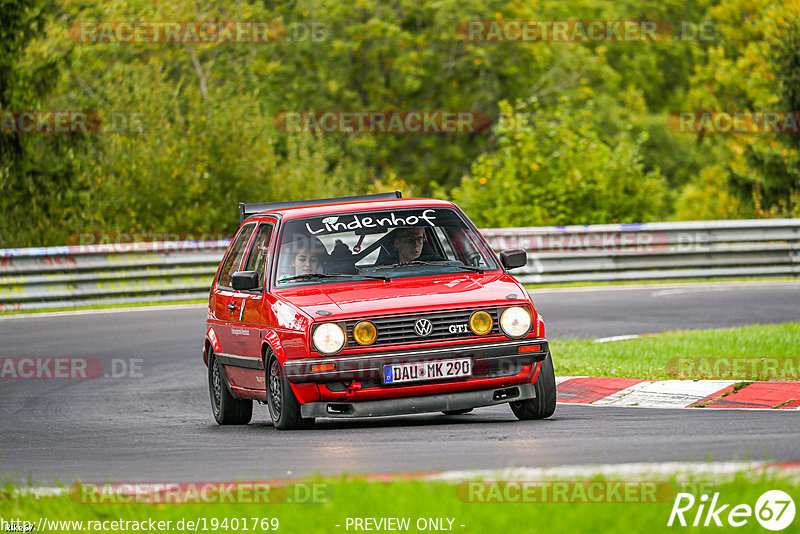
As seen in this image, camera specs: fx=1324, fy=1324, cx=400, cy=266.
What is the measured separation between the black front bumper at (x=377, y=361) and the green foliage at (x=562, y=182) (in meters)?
19.2

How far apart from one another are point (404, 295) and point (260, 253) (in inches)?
69.5

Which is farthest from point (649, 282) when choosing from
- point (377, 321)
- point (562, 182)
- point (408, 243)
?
point (377, 321)

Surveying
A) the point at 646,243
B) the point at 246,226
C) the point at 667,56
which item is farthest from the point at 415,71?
the point at 246,226

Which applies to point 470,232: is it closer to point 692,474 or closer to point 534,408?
point 534,408

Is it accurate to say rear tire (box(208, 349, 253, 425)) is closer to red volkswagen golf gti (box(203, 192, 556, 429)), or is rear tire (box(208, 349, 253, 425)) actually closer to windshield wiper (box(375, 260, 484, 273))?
red volkswagen golf gti (box(203, 192, 556, 429))

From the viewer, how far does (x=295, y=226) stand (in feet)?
32.7

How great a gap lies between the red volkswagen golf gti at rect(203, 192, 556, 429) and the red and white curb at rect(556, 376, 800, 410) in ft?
4.40

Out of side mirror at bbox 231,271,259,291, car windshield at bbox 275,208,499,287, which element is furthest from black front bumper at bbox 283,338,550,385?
side mirror at bbox 231,271,259,291

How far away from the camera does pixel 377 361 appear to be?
8.66 meters

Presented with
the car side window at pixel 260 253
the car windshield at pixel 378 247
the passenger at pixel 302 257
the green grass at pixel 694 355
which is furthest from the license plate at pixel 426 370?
the green grass at pixel 694 355

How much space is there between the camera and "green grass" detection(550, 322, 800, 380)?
443 inches

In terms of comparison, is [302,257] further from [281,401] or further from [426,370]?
[426,370]

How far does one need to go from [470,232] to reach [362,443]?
268cm

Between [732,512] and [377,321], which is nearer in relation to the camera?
[732,512]
